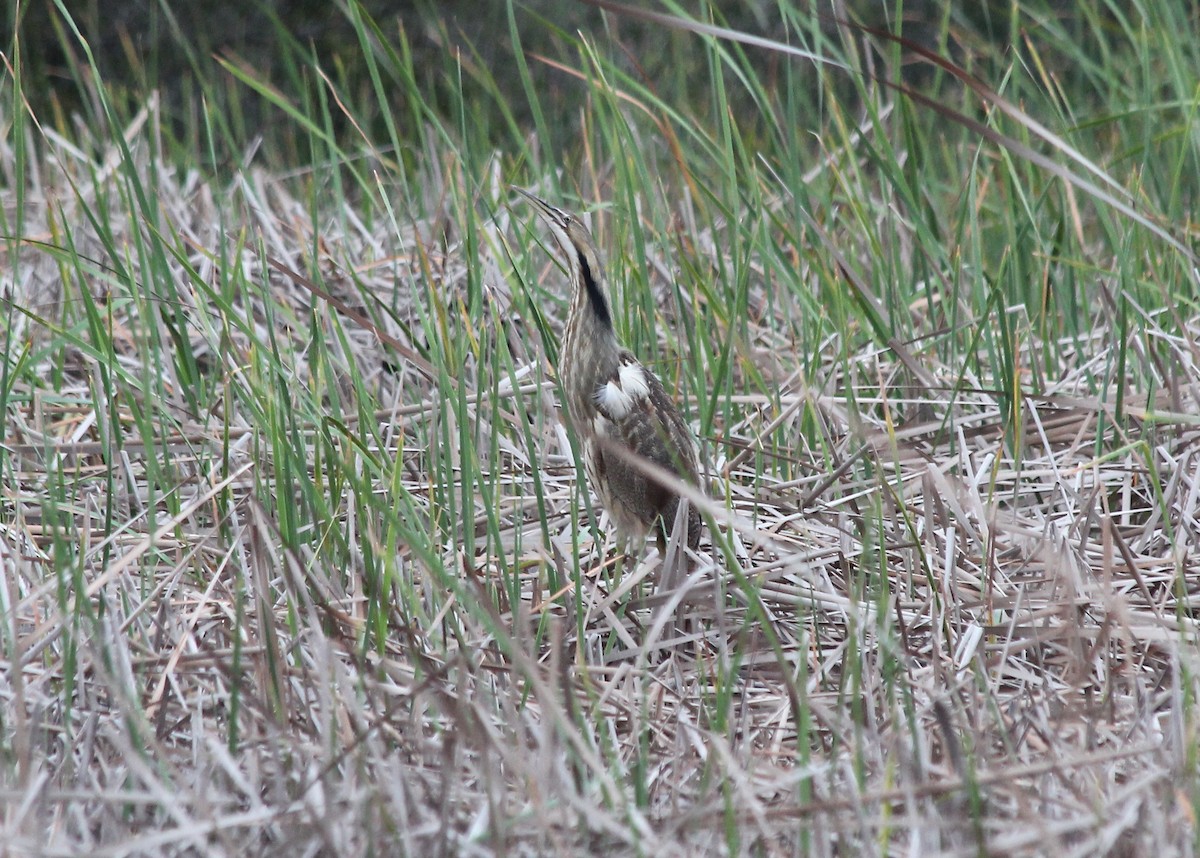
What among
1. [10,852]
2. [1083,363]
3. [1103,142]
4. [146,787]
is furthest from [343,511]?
[1103,142]

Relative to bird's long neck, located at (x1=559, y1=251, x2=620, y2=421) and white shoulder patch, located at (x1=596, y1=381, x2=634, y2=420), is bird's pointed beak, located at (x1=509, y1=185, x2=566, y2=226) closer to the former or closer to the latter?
bird's long neck, located at (x1=559, y1=251, x2=620, y2=421)

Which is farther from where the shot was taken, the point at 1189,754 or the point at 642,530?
the point at 642,530

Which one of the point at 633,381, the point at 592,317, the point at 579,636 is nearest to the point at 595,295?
the point at 592,317

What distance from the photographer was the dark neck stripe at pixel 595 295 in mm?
2068

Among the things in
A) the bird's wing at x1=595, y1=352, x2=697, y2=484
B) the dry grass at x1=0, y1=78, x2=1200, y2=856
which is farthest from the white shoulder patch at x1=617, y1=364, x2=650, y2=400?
the dry grass at x1=0, y1=78, x2=1200, y2=856

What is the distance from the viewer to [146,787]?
1.30 meters

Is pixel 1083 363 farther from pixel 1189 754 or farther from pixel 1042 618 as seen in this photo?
pixel 1189 754

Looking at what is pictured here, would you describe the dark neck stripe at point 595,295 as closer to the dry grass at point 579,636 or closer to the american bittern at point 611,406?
the american bittern at point 611,406

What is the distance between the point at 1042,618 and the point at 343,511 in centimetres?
90

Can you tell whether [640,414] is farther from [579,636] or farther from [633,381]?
[579,636]

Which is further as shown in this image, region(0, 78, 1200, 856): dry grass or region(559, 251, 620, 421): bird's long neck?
region(559, 251, 620, 421): bird's long neck

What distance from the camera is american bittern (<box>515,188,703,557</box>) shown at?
205 centimetres

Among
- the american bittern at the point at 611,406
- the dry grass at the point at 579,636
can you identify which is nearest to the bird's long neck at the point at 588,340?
the american bittern at the point at 611,406

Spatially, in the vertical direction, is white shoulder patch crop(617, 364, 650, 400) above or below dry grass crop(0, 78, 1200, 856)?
above
